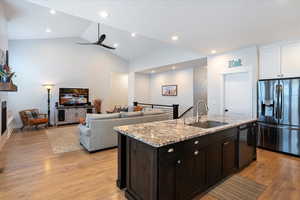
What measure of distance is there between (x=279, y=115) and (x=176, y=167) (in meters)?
3.50

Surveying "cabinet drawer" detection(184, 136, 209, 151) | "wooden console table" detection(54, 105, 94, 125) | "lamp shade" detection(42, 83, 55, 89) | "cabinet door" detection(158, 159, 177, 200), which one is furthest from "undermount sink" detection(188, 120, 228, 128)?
"lamp shade" detection(42, 83, 55, 89)

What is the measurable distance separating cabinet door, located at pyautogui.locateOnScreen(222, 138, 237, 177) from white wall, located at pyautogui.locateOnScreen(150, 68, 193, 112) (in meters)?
5.08

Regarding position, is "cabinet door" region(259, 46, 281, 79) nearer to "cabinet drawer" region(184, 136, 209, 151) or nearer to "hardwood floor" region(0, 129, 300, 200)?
"hardwood floor" region(0, 129, 300, 200)

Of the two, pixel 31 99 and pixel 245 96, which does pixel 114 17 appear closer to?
pixel 245 96

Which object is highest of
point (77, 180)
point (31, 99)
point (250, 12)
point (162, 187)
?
point (250, 12)

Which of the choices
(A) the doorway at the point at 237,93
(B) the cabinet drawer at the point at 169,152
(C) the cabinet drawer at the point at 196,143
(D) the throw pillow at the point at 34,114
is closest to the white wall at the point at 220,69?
(A) the doorway at the point at 237,93

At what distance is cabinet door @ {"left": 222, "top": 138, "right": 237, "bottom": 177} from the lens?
2494 mm

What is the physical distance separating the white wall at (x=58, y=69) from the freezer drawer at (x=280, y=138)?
7212 millimetres

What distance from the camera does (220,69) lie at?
16.8ft

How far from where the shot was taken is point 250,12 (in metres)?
2.77

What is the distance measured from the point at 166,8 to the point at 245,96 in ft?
11.3

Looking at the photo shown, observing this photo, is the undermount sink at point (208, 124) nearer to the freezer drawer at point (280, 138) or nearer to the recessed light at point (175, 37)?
the freezer drawer at point (280, 138)

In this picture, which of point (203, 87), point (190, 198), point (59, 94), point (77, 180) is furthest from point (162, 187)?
point (59, 94)

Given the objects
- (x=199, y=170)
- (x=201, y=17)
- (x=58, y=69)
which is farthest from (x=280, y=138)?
(x=58, y=69)
